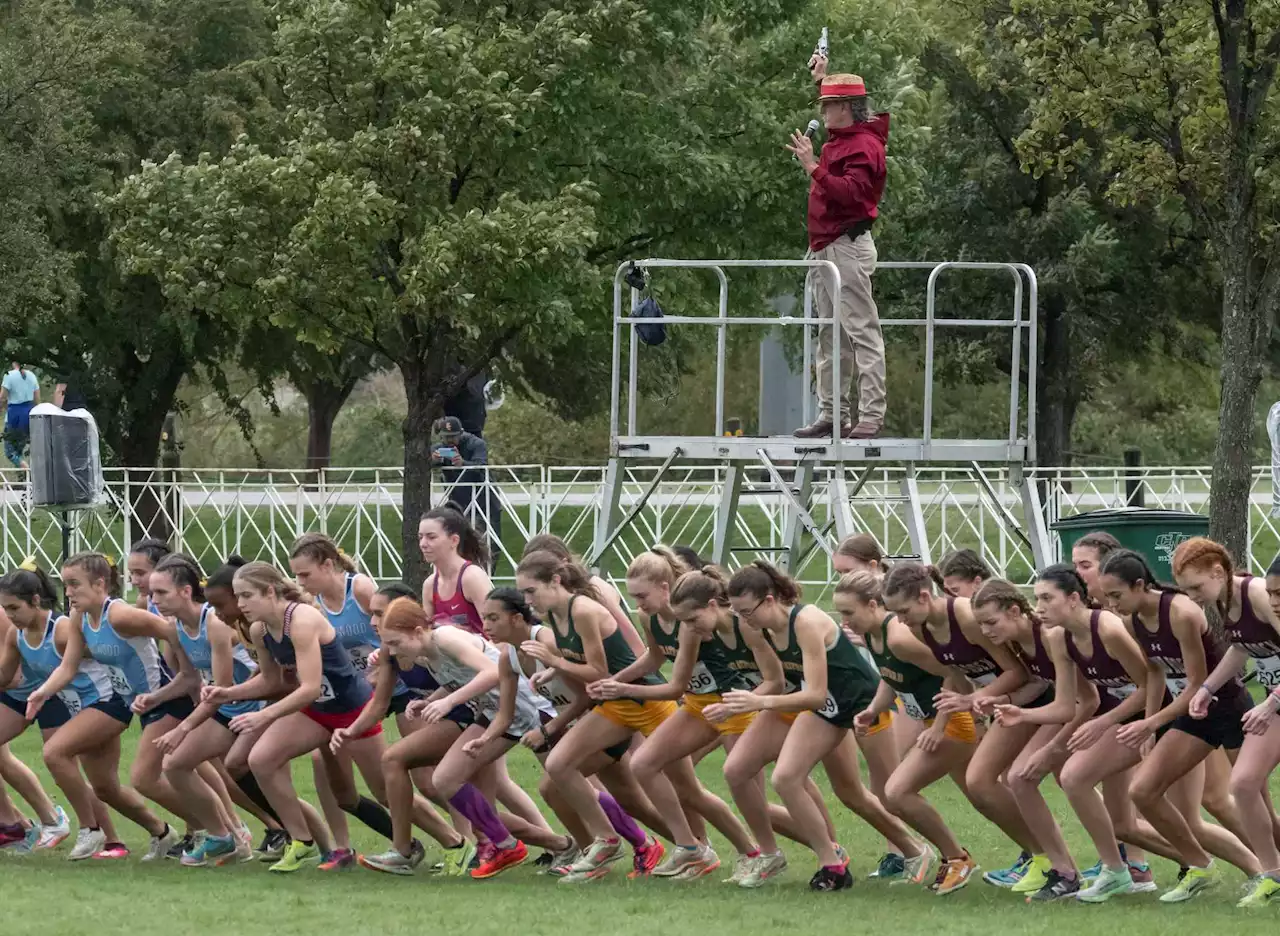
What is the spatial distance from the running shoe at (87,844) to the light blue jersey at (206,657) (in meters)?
1.05

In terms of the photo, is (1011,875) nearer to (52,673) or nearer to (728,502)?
(52,673)

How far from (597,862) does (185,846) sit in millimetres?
2224

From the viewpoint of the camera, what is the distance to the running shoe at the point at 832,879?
9.54 m

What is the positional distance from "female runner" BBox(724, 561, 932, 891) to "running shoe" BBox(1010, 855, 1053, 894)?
593mm

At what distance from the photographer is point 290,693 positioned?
10352 millimetres

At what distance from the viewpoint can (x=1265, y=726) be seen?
8797 millimetres

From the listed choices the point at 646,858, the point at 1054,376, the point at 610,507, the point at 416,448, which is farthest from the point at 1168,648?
the point at 1054,376

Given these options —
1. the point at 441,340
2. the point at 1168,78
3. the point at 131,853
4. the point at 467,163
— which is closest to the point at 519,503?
the point at 441,340

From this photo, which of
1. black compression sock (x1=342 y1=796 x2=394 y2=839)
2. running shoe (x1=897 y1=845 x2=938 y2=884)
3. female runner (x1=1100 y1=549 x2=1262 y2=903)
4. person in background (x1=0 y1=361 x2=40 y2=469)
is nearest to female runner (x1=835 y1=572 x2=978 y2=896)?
running shoe (x1=897 y1=845 x2=938 y2=884)

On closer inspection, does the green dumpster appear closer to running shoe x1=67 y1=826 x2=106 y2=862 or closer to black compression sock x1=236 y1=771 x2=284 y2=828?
black compression sock x1=236 y1=771 x2=284 y2=828

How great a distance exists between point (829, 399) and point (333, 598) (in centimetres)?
466

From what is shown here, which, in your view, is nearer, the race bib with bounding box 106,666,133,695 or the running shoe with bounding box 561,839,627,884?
the running shoe with bounding box 561,839,627,884

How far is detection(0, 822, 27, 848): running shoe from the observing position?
11250mm

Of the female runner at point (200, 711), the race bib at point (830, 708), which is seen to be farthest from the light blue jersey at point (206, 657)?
the race bib at point (830, 708)
